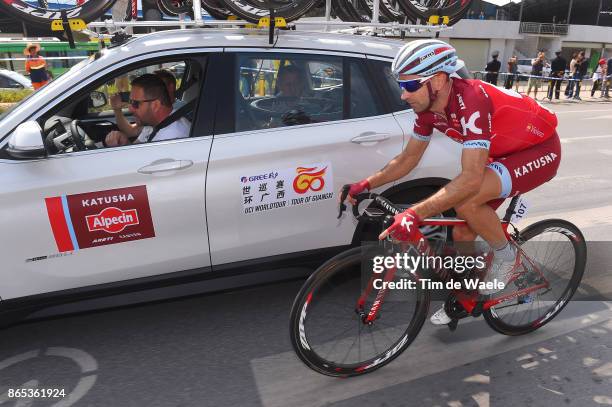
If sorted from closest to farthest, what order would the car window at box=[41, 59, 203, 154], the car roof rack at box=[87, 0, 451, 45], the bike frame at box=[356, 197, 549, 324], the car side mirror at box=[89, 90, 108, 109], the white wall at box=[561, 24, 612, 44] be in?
1. the bike frame at box=[356, 197, 549, 324]
2. the car window at box=[41, 59, 203, 154]
3. the car roof rack at box=[87, 0, 451, 45]
4. the car side mirror at box=[89, 90, 108, 109]
5. the white wall at box=[561, 24, 612, 44]

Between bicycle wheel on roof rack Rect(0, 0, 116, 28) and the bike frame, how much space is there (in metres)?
2.41

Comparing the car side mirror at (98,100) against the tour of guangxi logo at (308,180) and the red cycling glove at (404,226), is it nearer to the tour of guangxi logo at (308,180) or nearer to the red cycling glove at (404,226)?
the tour of guangxi logo at (308,180)

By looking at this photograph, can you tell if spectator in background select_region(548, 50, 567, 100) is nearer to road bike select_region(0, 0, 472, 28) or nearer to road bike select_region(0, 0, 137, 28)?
road bike select_region(0, 0, 472, 28)

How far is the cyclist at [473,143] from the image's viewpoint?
2295mm

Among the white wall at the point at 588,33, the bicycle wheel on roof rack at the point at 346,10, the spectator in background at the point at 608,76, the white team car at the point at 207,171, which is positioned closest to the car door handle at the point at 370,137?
the white team car at the point at 207,171

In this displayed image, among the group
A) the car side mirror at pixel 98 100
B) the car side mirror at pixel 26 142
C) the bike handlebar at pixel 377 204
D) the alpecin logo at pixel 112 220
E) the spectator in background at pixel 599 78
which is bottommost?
the spectator in background at pixel 599 78

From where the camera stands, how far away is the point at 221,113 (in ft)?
9.66

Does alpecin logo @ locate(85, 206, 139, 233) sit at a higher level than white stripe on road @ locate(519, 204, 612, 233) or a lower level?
higher

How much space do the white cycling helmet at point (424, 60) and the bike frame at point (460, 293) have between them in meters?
0.79

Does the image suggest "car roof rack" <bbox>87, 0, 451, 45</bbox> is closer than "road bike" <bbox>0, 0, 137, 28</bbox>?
No

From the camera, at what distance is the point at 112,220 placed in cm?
268

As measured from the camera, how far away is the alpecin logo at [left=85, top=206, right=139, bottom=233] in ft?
8.71

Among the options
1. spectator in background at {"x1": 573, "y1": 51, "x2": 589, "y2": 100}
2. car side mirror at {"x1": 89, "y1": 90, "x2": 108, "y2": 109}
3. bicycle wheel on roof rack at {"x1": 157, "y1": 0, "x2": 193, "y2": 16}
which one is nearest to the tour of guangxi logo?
car side mirror at {"x1": 89, "y1": 90, "x2": 108, "y2": 109}

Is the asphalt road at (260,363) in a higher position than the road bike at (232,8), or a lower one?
lower
